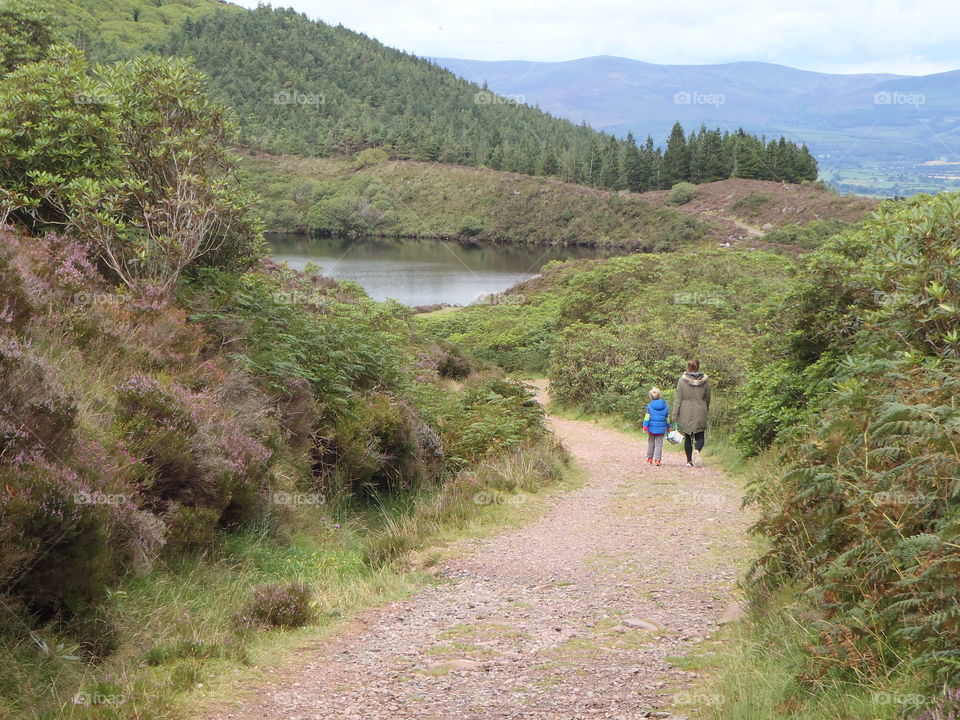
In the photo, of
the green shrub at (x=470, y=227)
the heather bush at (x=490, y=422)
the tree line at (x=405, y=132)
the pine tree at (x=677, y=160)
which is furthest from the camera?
the green shrub at (x=470, y=227)

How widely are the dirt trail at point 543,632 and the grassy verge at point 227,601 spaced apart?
0.26 metres

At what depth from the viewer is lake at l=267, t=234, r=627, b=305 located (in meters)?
58.4

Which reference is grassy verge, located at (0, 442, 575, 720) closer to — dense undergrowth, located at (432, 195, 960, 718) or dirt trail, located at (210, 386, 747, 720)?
dirt trail, located at (210, 386, 747, 720)

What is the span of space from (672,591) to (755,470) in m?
5.29

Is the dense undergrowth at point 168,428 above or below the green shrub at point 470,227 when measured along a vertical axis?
below

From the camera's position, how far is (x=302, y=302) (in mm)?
14055

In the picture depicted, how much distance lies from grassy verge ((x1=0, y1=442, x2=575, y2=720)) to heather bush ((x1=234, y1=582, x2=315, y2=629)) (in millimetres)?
77

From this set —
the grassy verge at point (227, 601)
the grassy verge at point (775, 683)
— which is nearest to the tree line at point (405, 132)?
the grassy verge at point (227, 601)

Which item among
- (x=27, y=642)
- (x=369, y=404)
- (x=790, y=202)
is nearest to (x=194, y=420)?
(x=27, y=642)

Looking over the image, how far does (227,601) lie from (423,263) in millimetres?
72743

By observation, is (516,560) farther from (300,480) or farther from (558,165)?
(558,165)

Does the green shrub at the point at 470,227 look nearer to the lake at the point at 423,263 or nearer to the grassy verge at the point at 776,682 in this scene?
the lake at the point at 423,263

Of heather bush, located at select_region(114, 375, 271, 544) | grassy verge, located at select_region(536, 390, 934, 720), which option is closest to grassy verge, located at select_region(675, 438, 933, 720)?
grassy verge, located at select_region(536, 390, 934, 720)

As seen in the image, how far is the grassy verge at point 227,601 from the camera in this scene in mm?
4086
